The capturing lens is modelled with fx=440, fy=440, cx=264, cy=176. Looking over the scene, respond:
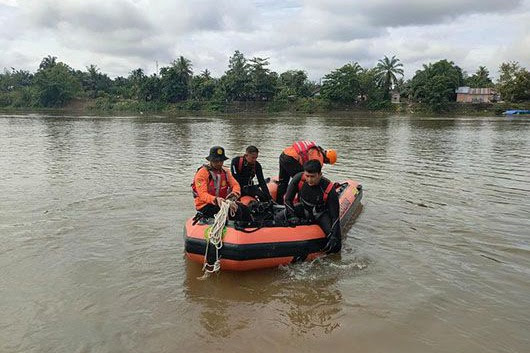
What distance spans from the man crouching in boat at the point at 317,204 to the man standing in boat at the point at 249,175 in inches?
32.8

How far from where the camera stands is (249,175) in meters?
7.40

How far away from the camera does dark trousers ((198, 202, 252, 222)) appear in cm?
624

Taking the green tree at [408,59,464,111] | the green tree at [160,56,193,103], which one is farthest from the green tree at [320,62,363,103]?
the green tree at [160,56,193,103]

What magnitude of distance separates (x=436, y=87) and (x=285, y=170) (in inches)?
2303

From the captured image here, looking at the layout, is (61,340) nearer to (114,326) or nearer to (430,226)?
(114,326)

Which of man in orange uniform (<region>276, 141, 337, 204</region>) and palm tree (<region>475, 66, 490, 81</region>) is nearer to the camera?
man in orange uniform (<region>276, 141, 337, 204</region>)

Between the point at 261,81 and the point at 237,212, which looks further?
the point at 261,81

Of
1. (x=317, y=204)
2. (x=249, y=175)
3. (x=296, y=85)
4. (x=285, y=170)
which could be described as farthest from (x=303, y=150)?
(x=296, y=85)

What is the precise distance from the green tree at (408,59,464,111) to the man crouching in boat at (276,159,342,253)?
5963cm

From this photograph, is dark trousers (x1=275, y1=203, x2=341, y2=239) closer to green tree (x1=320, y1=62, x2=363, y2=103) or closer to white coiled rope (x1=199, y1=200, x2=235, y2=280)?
white coiled rope (x1=199, y1=200, x2=235, y2=280)

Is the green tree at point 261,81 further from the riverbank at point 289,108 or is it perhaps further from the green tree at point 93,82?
the green tree at point 93,82

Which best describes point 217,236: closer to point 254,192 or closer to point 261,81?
point 254,192

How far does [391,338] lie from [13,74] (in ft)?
Answer: 381

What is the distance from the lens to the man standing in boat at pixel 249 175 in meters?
7.29
